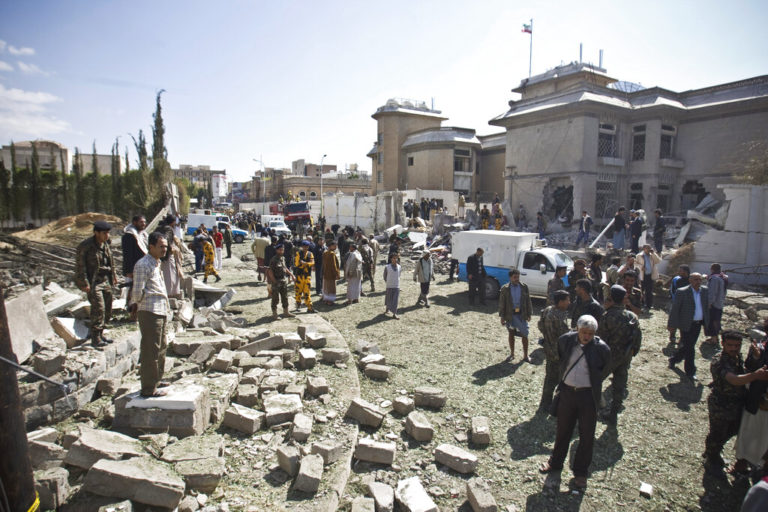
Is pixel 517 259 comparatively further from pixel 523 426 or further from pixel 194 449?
pixel 194 449

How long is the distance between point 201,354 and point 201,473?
2.61 metres

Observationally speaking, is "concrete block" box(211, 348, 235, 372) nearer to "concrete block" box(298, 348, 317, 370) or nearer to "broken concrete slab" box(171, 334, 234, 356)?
"broken concrete slab" box(171, 334, 234, 356)

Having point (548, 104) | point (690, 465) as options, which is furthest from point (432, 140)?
point (690, 465)

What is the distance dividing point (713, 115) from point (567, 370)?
23.5 meters

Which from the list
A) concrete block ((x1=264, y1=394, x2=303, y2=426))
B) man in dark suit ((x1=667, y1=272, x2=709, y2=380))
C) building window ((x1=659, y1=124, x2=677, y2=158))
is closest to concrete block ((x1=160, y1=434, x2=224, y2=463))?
concrete block ((x1=264, y1=394, x2=303, y2=426))

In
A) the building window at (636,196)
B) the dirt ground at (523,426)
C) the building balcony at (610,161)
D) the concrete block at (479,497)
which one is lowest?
the dirt ground at (523,426)

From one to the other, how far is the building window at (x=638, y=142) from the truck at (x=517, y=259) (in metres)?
12.9

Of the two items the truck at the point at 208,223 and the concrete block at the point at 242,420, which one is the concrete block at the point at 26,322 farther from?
the truck at the point at 208,223

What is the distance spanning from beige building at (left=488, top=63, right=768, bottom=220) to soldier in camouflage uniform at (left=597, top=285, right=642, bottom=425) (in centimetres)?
1697

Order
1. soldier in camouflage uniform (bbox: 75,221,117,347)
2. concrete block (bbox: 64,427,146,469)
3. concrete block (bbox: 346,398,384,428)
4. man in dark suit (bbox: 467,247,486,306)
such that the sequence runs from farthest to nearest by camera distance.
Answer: man in dark suit (bbox: 467,247,486,306) < soldier in camouflage uniform (bbox: 75,221,117,347) < concrete block (bbox: 346,398,384,428) < concrete block (bbox: 64,427,146,469)

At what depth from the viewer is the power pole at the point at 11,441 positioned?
2348mm

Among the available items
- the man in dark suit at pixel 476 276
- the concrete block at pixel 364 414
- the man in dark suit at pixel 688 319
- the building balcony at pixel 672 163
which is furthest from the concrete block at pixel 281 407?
the building balcony at pixel 672 163

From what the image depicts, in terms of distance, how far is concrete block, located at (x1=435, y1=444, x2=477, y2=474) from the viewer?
407 cm

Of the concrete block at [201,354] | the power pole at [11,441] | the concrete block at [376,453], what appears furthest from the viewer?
the concrete block at [201,354]
